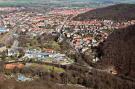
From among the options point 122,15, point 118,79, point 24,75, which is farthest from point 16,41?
point 122,15

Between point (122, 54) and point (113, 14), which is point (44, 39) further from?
point (113, 14)

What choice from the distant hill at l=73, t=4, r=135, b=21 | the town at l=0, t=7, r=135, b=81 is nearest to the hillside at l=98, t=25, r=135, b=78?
the town at l=0, t=7, r=135, b=81

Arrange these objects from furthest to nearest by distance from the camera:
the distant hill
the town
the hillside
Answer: the distant hill, the town, the hillside

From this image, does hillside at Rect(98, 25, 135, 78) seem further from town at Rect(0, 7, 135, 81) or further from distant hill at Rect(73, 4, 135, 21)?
distant hill at Rect(73, 4, 135, 21)

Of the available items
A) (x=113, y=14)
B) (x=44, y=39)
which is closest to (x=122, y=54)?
(x=44, y=39)

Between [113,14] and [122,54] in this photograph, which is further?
[113,14]

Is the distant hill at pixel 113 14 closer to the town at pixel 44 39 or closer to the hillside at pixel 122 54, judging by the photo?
the town at pixel 44 39
